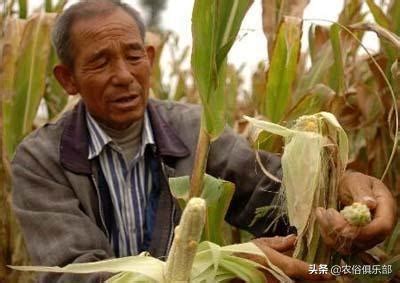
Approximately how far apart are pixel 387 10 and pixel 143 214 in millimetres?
724

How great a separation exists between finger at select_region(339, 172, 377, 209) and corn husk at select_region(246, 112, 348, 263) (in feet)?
0.11

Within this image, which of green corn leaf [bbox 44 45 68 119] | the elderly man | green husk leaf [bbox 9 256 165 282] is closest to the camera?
green husk leaf [bbox 9 256 165 282]

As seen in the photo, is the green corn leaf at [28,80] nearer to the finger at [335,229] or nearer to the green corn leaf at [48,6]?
the green corn leaf at [48,6]

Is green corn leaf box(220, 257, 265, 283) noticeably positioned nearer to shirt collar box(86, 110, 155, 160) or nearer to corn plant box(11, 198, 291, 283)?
corn plant box(11, 198, 291, 283)

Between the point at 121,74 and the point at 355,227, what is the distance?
626mm

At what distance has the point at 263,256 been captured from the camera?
1032 mm

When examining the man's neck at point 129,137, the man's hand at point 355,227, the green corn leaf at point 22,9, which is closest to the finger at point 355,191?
the man's hand at point 355,227

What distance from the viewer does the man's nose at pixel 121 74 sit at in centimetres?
146

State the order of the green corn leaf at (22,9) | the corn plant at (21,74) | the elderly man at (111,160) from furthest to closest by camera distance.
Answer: the green corn leaf at (22,9), the corn plant at (21,74), the elderly man at (111,160)

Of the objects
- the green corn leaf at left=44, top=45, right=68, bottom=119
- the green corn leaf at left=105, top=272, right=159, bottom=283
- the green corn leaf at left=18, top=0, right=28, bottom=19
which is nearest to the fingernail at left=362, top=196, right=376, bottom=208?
the green corn leaf at left=105, top=272, right=159, bottom=283

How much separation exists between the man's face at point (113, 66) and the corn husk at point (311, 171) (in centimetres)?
44

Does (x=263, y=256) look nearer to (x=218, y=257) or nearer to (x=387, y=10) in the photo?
(x=218, y=257)

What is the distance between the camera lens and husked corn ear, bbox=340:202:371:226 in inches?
39.9

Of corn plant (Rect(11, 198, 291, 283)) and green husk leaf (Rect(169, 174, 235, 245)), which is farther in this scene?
green husk leaf (Rect(169, 174, 235, 245))
